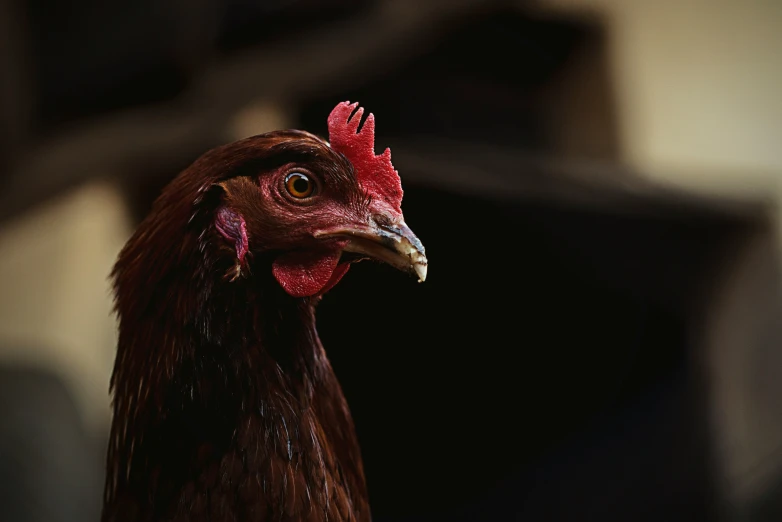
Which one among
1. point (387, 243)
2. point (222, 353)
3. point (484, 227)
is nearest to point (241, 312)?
point (222, 353)

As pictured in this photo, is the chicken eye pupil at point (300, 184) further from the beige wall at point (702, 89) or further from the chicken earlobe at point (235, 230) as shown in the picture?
the beige wall at point (702, 89)

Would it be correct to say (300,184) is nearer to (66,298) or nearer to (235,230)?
(235,230)

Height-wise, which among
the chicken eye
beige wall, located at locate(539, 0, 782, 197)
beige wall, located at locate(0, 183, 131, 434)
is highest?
beige wall, located at locate(539, 0, 782, 197)

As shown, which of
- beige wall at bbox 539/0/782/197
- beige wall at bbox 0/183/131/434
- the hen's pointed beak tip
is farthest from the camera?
beige wall at bbox 539/0/782/197

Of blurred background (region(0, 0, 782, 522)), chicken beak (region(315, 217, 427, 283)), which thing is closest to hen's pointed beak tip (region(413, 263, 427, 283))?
chicken beak (region(315, 217, 427, 283))

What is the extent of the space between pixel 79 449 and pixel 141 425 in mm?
433

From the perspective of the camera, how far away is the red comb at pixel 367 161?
2.03ft

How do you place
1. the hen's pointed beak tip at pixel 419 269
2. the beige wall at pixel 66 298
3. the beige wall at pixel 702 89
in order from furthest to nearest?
the beige wall at pixel 702 89
the beige wall at pixel 66 298
the hen's pointed beak tip at pixel 419 269

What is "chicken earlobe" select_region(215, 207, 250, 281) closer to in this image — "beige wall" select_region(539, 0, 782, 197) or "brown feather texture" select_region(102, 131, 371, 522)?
"brown feather texture" select_region(102, 131, 371, 522)

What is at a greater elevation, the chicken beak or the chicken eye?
the chicken eye

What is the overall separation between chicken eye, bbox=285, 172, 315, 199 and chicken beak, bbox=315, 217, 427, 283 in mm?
39

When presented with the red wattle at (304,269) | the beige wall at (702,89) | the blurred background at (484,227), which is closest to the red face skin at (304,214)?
the red wattle at (304,269)

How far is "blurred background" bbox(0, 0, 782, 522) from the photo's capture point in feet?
3.22

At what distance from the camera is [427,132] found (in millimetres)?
1121
